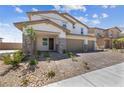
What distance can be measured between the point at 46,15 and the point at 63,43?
14.9ft

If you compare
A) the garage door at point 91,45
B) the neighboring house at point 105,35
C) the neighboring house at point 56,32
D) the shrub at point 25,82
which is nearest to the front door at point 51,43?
the neighboring house at point 56,32

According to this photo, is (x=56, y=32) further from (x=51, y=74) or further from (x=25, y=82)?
(x=25, y=82)

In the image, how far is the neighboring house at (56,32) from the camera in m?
13.1

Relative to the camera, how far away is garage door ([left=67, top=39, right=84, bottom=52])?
17500 millimetres

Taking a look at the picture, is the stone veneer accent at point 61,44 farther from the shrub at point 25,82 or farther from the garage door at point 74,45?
the shrub at point 25,82

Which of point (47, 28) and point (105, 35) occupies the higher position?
point (105, 35)

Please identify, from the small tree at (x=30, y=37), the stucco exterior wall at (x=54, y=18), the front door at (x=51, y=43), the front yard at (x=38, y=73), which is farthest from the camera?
the stucco exterior wall at (x=54, y=18)

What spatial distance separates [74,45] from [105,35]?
604 inches

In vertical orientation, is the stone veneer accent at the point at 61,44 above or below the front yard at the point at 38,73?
above

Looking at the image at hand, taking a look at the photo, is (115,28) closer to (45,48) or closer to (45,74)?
(45,48)

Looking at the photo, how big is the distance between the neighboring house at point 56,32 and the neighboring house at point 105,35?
25.9 ft

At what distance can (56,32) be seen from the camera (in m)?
14.4

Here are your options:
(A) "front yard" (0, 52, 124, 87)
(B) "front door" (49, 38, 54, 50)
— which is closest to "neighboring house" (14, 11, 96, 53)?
(B) "front door" (49, 38, 54, 50)

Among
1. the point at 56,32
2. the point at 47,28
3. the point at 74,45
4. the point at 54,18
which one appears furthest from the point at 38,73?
the point at 54,18
